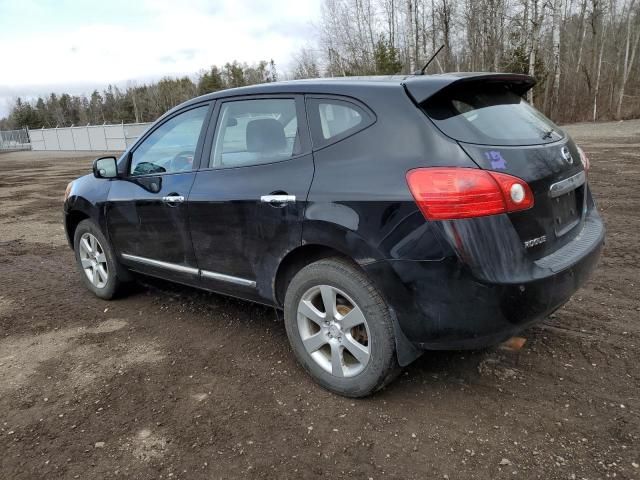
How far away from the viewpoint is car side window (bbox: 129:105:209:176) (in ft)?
12.2

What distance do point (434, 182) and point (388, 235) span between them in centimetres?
34

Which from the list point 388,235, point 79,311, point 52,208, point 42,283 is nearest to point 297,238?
point 388,235

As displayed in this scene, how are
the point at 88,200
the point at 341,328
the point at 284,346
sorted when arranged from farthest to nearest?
1. the point at 88,200
2. the point at 284,346
3. the point at 341,328

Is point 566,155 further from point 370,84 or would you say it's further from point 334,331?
point 334,331

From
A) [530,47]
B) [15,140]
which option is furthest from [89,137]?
[530,47]

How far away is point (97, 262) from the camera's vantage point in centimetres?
477

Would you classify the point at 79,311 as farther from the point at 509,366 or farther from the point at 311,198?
the point at 509,366

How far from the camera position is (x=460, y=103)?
2.69 m

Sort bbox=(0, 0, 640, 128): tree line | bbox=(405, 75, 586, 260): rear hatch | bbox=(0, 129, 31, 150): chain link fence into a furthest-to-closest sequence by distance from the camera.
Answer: bbox=(0, 129, 31, 150): chain link fence → bbox=(0, 0, 640, 128): tree line → bbox=(405, 75, 586, 260): rear hatch

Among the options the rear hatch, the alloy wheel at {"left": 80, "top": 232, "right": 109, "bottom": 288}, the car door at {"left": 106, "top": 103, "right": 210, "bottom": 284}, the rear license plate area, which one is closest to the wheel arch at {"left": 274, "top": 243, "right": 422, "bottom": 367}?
the rear hatch

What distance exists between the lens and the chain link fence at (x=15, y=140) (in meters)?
48.6

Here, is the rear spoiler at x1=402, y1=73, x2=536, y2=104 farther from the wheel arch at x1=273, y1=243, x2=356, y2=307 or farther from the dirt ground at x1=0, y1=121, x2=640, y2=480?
the dirt ground at x1=0, y1=121, x2=640, y2=480

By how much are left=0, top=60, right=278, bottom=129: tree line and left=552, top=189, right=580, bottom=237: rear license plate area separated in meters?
63.2

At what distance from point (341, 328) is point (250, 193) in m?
0.99
